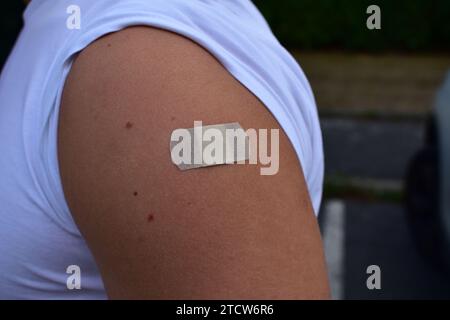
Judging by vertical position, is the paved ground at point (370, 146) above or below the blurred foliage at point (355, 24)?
below

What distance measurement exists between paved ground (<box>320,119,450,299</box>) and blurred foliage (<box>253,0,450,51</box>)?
1.04 m

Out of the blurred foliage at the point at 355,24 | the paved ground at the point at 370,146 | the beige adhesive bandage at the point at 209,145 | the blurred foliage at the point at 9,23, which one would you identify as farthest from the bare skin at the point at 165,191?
the blurred foliage at the point at 355,24

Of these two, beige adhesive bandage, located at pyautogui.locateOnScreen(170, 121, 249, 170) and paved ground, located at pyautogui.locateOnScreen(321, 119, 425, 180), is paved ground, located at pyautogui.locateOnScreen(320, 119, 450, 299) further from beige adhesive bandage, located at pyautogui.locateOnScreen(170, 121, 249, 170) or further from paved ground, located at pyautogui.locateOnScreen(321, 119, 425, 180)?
beige adhesive bandage, located at pyautogui.locateOnScreen(170, 121, 249, 170)

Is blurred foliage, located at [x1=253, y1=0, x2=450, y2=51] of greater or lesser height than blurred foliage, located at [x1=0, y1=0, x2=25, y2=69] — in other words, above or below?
above

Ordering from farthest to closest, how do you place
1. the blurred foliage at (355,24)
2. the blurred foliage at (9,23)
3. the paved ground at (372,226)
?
the blurred foliage at (355,24) < the paved ground at (372,226) < the blurred foliage at (9,23)

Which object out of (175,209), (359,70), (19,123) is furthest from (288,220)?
(359,70)

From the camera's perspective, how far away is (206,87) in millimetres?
850

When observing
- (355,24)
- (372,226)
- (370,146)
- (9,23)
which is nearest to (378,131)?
(370,146)

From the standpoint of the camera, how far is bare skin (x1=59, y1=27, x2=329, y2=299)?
80 centimetres

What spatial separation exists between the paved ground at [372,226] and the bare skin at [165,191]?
11.4 ft

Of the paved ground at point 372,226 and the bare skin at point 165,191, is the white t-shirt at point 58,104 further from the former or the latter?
the paved ground at point 372,226

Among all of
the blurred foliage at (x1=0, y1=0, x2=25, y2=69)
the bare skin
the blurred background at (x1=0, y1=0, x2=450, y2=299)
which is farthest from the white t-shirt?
the blurred background at (x1=0, y1=0, x2=450, y2=299)

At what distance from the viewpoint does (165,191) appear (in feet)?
2.65

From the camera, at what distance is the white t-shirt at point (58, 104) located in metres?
0.90
